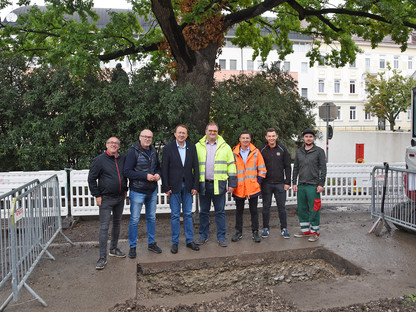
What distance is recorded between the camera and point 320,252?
6387 mm

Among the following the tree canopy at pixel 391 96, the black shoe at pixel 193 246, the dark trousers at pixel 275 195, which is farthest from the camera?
the tree canopy at pixel 391 96

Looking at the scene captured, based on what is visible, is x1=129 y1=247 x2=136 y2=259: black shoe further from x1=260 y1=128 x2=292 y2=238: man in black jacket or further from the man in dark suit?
x1=260 y1=128 x2=292 y2=238: man in black jacket

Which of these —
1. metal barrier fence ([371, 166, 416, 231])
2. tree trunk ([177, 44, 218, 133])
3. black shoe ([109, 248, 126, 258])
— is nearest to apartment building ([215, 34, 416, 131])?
tree trunk ([177, 44, 218, 133])

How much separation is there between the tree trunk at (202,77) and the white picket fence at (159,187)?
235cm

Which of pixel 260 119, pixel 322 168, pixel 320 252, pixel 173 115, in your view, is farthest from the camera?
pixel 260 119

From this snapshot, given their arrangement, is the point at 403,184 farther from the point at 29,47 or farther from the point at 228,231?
the point at 29,47

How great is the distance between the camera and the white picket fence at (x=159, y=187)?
833 cm

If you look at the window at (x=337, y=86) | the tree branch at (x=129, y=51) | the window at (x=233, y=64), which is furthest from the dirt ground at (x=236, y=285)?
the window at (x=337, y=86)

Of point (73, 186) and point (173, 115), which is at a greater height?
point (173, 115)

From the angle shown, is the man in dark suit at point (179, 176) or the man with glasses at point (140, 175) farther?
the man in dark suit at point (179, 176)

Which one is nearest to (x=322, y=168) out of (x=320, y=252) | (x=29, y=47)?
(x=320, y=252)

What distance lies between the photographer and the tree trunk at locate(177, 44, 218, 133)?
10.1 meters

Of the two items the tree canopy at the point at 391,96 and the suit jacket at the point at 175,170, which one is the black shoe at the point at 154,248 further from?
the tree canopy at the point at 391,96

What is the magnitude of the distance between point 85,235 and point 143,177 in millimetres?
2613
